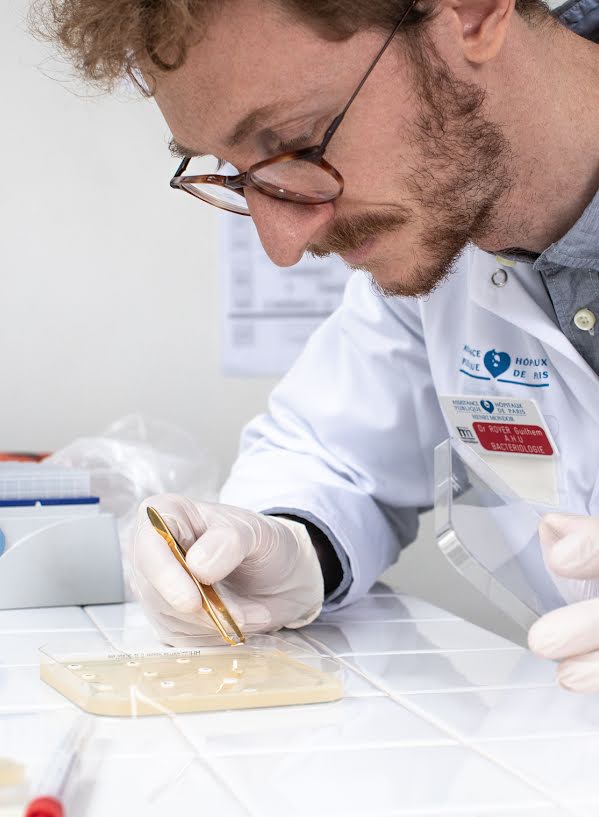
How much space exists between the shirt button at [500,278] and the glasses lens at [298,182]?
0.32 meters

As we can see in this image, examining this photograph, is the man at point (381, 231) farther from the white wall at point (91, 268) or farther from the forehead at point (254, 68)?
the white wall at point (91, 268)

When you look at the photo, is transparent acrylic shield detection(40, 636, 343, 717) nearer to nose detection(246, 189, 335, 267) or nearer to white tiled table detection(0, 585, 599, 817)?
white tiled table detection(0, 585, 599, 817)

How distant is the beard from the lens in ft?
3.59

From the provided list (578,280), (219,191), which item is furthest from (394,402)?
(219,191)

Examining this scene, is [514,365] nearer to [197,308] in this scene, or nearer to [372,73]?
[372,73]

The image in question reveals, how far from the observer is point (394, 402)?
149 centimetres

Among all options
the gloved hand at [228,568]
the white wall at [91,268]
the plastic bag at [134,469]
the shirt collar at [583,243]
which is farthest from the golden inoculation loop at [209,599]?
the white wall at [91,268]

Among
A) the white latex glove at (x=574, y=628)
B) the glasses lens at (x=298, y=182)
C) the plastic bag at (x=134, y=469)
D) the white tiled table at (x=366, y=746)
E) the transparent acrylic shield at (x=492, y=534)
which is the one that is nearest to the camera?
the white tiled table at (x=366, y=746)

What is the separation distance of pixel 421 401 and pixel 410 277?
0.37 metres

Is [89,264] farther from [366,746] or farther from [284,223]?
[366,746]

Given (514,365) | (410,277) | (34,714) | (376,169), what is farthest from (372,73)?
(34,714)

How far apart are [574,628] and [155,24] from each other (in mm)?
672

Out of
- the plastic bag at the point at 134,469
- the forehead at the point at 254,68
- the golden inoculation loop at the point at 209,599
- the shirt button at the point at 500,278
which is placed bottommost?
the plastic bag at the point at 134,469

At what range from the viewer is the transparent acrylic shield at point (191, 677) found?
85cm
